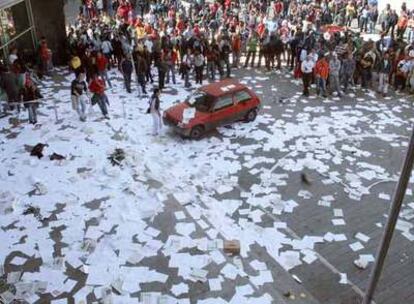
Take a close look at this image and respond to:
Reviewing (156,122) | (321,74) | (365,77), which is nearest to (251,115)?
(156,122)

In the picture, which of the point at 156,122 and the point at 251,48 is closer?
the point at 156,122

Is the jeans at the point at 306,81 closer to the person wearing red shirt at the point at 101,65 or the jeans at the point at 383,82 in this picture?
the jeans at the point at 383,82

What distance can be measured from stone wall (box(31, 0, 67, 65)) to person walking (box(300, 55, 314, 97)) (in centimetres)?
1131

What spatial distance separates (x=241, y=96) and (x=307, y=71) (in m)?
3.94

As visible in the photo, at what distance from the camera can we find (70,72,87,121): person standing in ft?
53.1

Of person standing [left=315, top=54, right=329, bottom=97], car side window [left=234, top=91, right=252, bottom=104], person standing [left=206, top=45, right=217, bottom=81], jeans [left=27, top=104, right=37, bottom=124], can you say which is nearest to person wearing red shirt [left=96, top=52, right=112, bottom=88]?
jeans [left=27, top=104, right=37, bottom=124]

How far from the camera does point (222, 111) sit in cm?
1605

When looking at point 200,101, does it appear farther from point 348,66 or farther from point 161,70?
point 348,66

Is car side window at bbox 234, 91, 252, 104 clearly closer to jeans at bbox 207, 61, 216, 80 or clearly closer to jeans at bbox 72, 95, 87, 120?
jeans at bbox 207, 61, 216, 80

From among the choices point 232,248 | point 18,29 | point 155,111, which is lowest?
point 232,248

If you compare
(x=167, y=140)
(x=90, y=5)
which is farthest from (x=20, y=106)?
(x=90, y=5)

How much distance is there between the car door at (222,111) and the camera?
52.2ft

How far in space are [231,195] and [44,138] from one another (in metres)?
6.66

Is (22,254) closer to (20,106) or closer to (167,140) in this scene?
(167,140)
